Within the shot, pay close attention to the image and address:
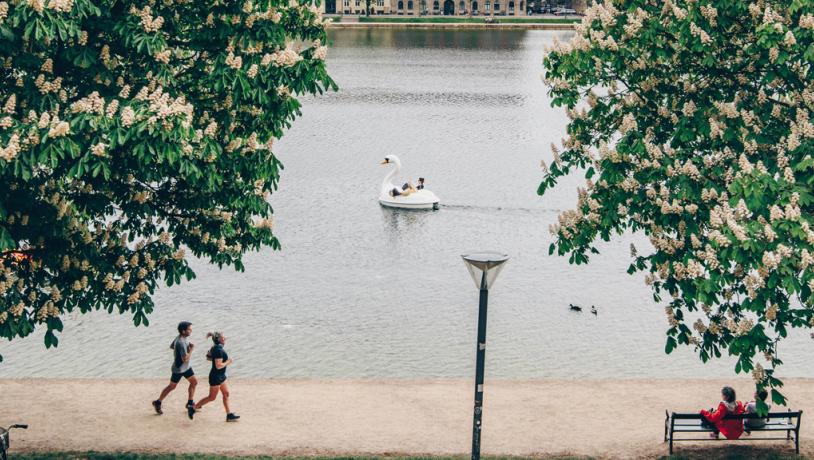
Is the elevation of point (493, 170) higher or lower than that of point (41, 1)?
lower

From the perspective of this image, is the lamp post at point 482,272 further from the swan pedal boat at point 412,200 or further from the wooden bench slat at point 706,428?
the swan pedal boat at point 412,200

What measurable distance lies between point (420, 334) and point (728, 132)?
15054 mm

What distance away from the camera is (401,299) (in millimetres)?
32750

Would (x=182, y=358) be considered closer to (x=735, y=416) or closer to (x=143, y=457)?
(x=143, y=457)

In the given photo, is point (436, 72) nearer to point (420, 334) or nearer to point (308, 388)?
point (420, 334)

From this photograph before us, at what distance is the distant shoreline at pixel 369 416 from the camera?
1888 cm

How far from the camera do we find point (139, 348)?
2814 centimetres

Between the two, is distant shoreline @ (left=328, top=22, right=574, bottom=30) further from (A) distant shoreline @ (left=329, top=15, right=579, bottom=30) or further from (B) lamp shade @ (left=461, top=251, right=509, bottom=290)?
(B) lamp shade @ (left=461, top=251, right=509, bottom=290)

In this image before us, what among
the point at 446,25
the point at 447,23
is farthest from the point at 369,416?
the point at 447,23

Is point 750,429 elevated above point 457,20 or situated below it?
below

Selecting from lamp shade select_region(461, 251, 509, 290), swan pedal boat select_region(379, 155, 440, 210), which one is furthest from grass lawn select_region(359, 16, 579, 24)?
lamp shade select_region(461, 251, 509, 290)

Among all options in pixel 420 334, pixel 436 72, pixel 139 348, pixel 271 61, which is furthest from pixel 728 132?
pixel 436 72

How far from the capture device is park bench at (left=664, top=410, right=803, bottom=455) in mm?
18109

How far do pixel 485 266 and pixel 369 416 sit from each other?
6.80 m
